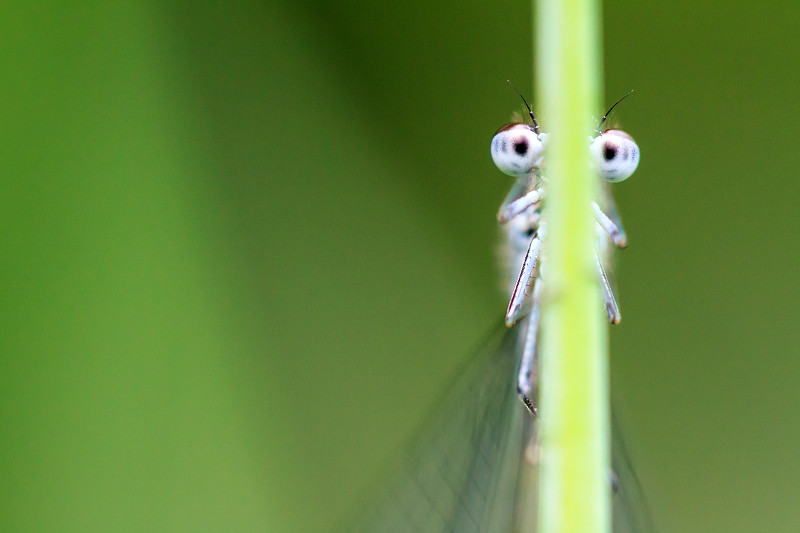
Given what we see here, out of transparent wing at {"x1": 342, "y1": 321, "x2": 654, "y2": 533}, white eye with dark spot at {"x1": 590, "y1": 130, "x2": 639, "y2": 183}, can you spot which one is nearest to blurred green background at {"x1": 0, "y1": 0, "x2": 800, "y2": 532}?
transparent wing at {"x1": 342, "y1": 321, "x2": 654, "y2": 533}

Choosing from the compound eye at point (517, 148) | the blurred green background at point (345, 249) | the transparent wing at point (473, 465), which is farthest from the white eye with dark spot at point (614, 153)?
the blurred green background at point (345, 249)

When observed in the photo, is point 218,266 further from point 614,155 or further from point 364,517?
point 614,155

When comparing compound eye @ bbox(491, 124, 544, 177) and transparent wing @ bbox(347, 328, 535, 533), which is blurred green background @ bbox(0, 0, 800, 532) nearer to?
transparent wing @ bbox(347, 328, 535, 533)

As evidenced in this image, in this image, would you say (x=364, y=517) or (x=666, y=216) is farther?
(x=666, y=216)

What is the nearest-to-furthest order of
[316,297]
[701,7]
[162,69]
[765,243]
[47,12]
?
[47,12], [162,69], [701,7], [765,243], [316,297]

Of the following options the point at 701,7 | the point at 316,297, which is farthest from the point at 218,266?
the point at 701,7

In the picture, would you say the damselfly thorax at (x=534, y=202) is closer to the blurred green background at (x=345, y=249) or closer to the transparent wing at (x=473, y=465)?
the transparent wing at (x=473, y=465)
